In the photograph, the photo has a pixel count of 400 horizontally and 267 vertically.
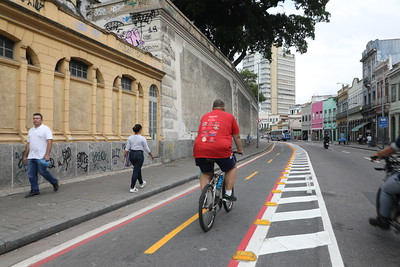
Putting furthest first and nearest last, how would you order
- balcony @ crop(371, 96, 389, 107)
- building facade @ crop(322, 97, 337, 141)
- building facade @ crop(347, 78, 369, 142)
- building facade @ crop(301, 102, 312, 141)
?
building facade @ crop(301, 102, 312, 141), building facade @ crop(322, 97, 337, 141), building facade @ crop(347, 78, 369, 142), balcony @ crop(371, 96, 389, 107)

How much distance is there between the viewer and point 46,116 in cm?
823

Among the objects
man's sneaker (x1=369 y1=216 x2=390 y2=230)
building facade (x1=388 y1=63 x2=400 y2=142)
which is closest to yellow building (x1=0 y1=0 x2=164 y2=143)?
man's sneaker (x1=369 y1=216 x2=390 y2=230)

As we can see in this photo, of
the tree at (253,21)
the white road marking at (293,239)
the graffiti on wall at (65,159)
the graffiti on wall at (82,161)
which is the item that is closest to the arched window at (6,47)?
the graffiti on wall at (65,159)

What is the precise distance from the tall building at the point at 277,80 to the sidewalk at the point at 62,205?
148 m

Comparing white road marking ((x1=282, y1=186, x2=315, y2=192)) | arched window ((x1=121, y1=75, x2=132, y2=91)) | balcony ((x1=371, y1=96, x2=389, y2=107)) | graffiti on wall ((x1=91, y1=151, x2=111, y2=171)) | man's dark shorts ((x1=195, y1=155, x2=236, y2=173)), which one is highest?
balcony ((x1=371, y1=96, x2=389, y2=107))

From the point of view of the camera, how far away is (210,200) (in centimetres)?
457

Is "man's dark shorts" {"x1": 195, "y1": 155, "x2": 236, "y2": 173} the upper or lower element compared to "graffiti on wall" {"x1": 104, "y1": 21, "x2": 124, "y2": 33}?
lower

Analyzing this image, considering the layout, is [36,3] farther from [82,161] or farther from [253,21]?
[253,21]

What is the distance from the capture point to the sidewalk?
4336 mm

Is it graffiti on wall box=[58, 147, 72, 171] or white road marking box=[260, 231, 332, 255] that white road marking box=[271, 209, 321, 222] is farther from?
graffiti on wall box=[58, 147, 72, 171]

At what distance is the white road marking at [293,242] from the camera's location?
3.76 m

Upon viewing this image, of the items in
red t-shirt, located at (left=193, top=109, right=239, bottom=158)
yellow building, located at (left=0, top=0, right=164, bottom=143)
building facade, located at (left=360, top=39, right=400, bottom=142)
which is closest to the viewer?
red t-shirt, located at (left=193, top=109, right=239, bottom=158)

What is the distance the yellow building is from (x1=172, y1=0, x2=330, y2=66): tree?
46.2ft

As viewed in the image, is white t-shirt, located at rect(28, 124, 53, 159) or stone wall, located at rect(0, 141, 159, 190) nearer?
white t-shirt, located at rect(28, 124, 53, 159)
